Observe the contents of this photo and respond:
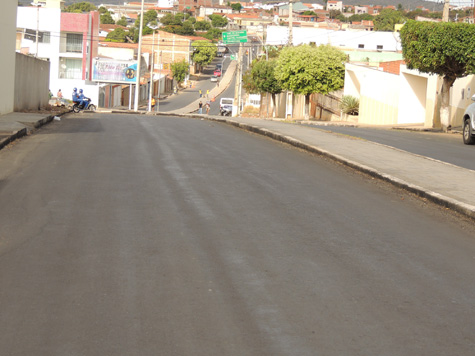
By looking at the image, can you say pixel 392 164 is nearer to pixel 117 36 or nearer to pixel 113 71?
pixel 113 71

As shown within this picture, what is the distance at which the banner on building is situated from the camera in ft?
253

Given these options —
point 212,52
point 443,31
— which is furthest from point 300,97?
point 212,52

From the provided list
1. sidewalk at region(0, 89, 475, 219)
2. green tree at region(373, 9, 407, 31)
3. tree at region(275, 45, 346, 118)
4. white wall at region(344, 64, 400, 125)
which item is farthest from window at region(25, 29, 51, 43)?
green tree at region(373, 9, 407, 31)

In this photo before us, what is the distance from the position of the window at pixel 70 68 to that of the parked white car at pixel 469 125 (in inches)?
2273

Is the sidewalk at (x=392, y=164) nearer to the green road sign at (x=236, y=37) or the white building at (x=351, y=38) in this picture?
the green road sign at (x=236, y=37)

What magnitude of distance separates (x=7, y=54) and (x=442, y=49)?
17447 millimetres

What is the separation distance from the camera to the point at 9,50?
24.1m

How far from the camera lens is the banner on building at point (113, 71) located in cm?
7725

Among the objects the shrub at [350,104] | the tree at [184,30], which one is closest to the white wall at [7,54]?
the shrub at [350,104]

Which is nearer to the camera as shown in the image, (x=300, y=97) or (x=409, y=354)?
(x=409, y=354)

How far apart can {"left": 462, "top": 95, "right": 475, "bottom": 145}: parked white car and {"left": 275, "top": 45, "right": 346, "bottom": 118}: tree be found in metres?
28.5

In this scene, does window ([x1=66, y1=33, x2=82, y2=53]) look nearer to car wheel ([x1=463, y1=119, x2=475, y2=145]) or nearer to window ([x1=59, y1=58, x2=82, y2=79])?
window ([x1=59, y1=58, x2=82, y2=79])

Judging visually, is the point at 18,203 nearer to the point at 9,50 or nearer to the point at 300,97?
the point at 9,50

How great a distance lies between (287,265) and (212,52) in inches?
5765
